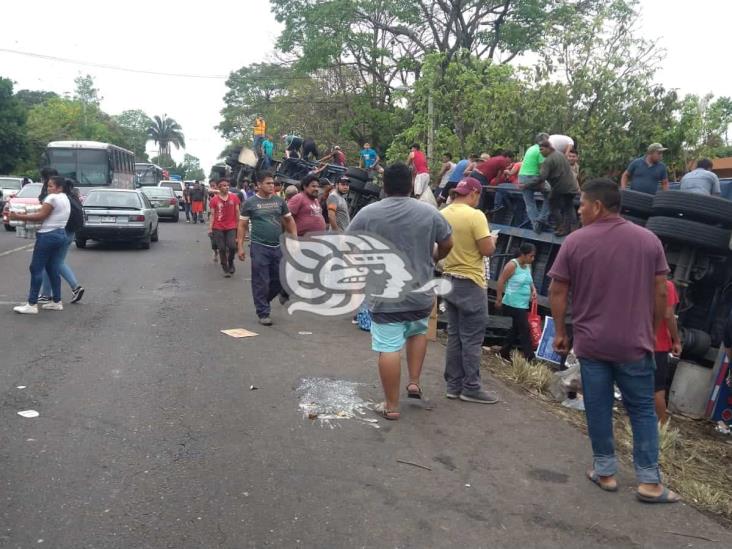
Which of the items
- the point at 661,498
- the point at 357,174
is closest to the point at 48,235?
the point at 357,174

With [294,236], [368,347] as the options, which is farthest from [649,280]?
[294,236]

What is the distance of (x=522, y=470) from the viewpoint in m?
4.20

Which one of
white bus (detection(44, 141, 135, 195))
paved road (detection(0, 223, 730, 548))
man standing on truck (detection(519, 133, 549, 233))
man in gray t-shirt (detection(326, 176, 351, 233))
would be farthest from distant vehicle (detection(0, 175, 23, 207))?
man standing on truck (detection(519, 133, 549, 233))

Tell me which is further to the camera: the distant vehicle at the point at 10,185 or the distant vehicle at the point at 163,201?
the distant vehicle at the point at 163,201

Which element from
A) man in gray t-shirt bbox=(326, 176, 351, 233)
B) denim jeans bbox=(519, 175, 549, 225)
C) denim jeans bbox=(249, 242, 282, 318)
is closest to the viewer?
denim jeans bbox=(249, 242, 282, 318)

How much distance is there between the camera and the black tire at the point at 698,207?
6367 mm

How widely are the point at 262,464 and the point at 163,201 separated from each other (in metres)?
26.0

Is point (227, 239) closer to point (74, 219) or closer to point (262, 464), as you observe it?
point (74, 219)

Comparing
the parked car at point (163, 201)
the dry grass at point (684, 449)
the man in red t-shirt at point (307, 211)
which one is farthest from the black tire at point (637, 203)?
the parked car at point (163, 201)

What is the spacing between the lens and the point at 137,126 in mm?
104875

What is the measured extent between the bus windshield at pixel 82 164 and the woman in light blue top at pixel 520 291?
20089 mm

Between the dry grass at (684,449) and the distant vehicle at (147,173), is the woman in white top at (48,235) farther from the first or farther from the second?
the distant vehicle at (147,173)

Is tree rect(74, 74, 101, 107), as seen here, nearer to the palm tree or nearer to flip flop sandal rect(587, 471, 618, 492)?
the palm tree

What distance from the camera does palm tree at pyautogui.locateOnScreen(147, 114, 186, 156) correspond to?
10294 centimetres
